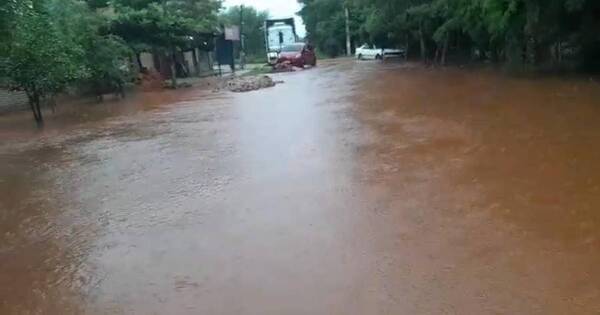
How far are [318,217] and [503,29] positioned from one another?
→ 14.6 metres

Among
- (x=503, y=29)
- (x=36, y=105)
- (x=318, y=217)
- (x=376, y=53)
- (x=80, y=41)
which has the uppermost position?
(x=80, y=41)

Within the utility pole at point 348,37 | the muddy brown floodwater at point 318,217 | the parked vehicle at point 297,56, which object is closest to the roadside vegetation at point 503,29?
the parked vehicle at point 297,56

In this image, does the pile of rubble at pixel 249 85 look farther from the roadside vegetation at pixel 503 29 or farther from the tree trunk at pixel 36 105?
the roadside vegetation at pixel 503 29

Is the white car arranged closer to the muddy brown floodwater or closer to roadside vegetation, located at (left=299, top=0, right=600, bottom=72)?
roadside vegetation, located at (left=299, top=0, right=600, bottom=72)

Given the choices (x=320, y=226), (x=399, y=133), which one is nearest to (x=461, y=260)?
(x=320, y=226)

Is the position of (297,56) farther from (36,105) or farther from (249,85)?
(36,105)

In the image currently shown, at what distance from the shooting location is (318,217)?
19.9 feet

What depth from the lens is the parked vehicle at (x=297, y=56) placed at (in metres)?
33.8

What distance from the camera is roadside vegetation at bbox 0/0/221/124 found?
12.6m

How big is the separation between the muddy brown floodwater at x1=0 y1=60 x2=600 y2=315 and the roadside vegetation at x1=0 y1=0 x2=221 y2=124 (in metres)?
2.62

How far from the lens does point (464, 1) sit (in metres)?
21.7

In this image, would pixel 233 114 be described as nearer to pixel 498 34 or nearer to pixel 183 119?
pixel 183 119

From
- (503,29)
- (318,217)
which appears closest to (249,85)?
(503,29)

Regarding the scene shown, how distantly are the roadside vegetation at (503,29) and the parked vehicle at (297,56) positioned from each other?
4.07 meters
